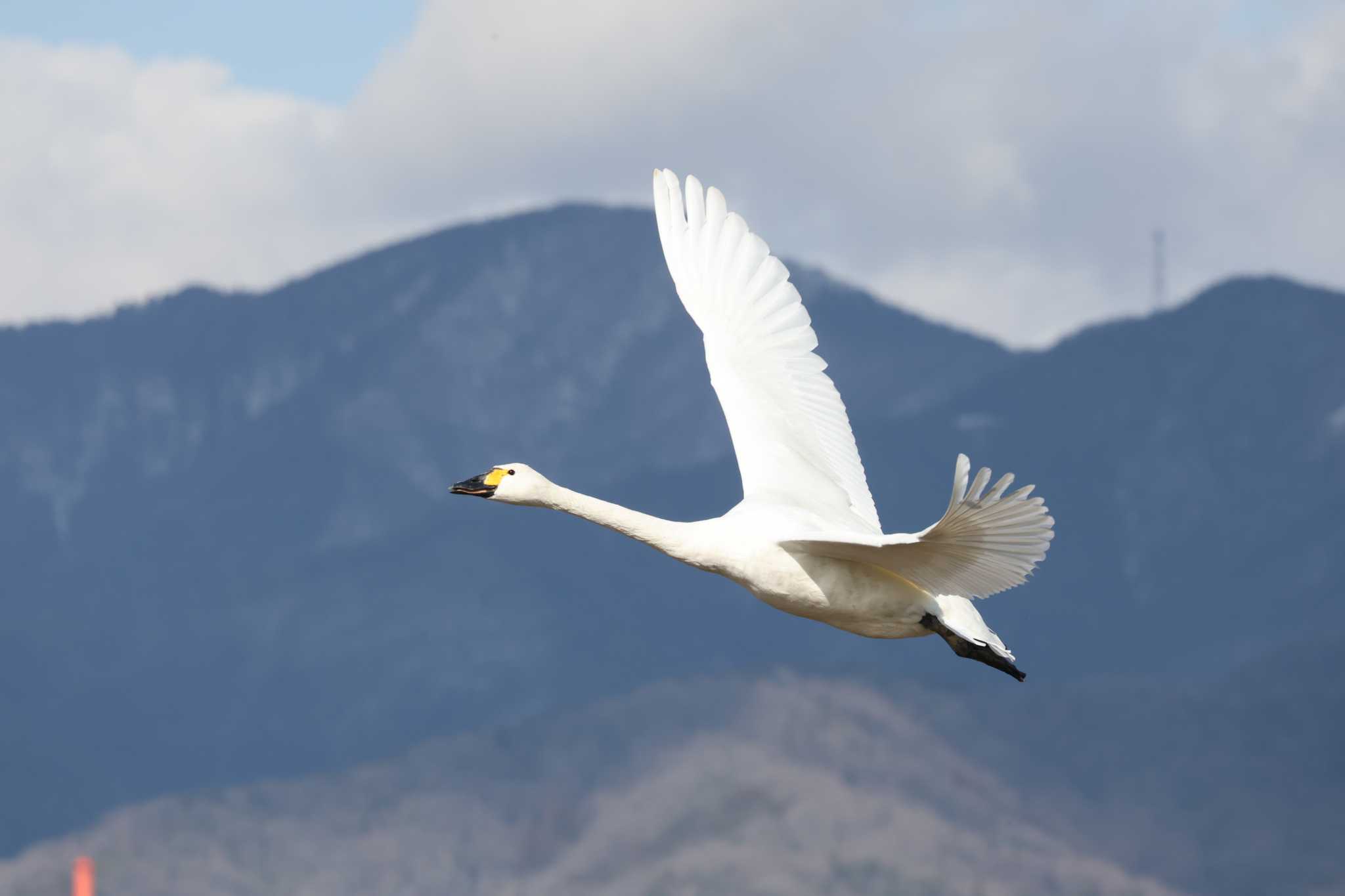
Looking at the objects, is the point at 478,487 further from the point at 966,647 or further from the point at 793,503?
the point at 966,647

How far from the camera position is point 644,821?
96.2 metres

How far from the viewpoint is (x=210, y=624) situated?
458 ft

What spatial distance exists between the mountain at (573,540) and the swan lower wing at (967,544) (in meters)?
87.3

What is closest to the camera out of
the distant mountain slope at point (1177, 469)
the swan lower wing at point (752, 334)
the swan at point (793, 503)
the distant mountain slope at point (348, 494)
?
the swan at point (793, 503)

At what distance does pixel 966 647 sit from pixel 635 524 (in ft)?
7.32

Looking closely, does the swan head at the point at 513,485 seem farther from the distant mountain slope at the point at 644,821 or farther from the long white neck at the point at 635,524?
the distant mountain slope at the point at 644,821

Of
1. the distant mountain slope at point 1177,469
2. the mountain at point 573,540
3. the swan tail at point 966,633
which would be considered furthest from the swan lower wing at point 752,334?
the distant mountain slope at point 1177,469

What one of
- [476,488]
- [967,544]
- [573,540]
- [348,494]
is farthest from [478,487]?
[348,494]

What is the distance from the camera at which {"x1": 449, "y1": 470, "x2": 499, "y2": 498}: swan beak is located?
46.2 feet

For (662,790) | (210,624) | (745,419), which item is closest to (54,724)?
(210,624)

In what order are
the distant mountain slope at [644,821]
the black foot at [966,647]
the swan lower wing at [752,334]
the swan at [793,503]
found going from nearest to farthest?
the swan at [793,503] < the black foot at [966,647] < the swan lower wing at [752,334] < the distant mountain slope at [644,821]

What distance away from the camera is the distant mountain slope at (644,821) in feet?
303

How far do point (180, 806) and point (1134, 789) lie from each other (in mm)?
43256

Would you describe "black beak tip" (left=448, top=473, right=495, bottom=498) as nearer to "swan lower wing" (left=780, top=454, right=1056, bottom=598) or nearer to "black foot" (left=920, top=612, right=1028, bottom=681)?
"swan lower wing" (left=780, top=454, right=1056, bottom=598)
